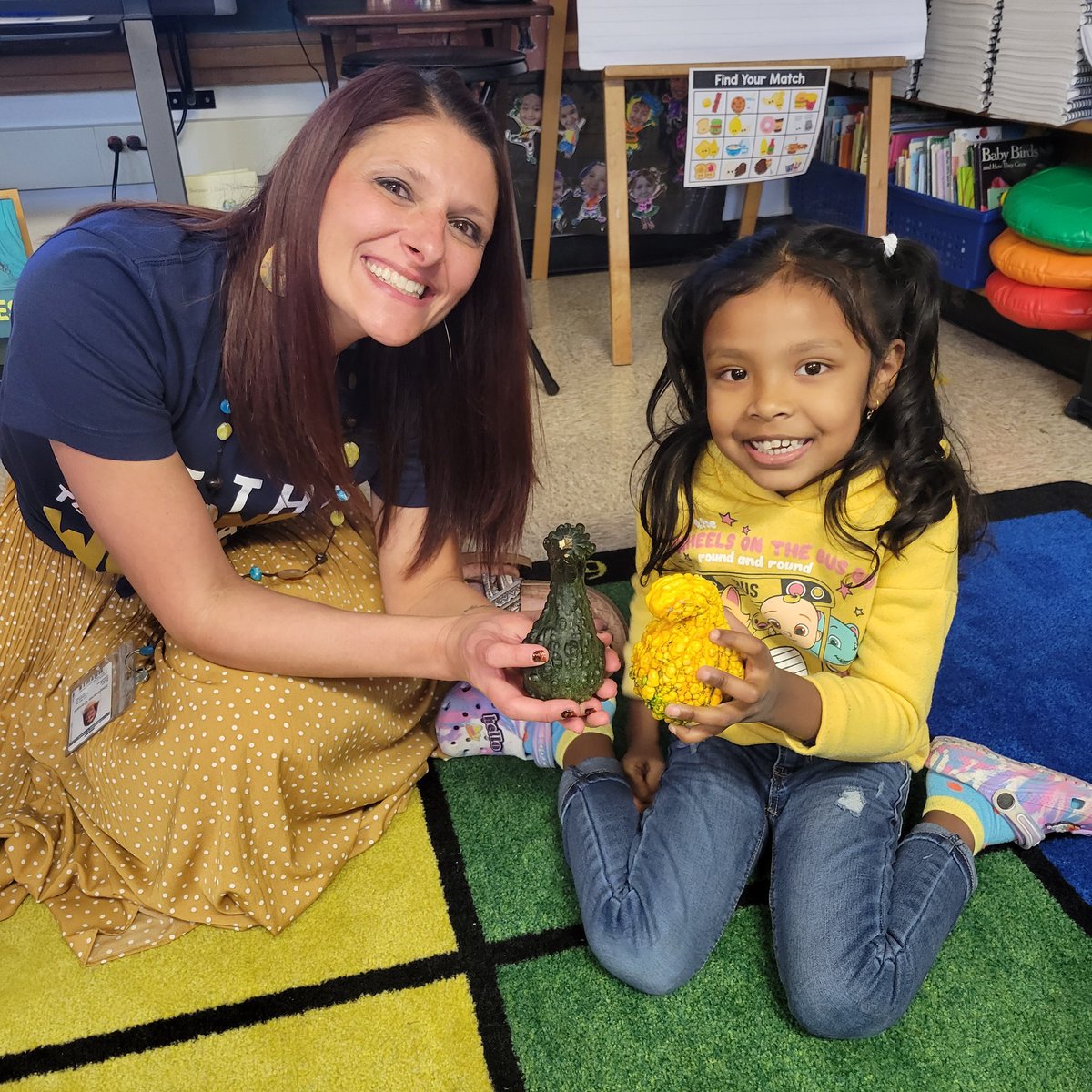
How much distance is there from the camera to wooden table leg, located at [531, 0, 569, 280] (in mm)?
2857

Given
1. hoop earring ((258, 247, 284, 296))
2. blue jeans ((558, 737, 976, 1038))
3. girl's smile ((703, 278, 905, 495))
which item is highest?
hoop earring ((258, 247, 284, 296))

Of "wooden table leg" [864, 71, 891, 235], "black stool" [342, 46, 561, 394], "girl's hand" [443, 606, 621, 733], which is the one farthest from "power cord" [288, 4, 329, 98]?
"girl's hand" [443, 606, 621, 733]

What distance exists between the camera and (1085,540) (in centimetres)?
184

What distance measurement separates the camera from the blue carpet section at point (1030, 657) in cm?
137

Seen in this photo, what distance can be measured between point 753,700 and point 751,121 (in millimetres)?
2022

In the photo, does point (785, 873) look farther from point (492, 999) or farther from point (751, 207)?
point (751, 207)

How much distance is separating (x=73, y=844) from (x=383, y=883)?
15.4 inches

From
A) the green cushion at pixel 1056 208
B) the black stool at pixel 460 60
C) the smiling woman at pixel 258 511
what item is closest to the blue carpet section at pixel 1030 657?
the smiling woman at pixel 258 511

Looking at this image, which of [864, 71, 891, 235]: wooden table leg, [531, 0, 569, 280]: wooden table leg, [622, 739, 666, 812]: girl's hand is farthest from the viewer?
[531, 0, 569, 280]: wooden table leg

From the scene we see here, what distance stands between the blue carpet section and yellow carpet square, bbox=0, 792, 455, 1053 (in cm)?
79

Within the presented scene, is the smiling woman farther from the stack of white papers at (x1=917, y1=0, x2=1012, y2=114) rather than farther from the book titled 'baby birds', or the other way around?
the stack of white papers at (x1=917, y1=0, x2=1012, y2=114)

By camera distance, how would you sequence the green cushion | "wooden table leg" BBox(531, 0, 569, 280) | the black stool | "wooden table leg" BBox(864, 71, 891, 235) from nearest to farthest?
1. the black stool
2. the green cushion
3. "wooden table leg" BBox(864, 71, 891, 235)
4. "wooden table leg" BBox(531, 0, 569, 280)

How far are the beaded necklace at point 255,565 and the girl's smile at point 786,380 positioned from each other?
0.49 meters

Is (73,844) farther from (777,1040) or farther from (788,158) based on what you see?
(788,158)
